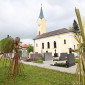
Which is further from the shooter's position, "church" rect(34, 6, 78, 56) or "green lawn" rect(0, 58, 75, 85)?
"church" rect(34, 6, 78, 56)

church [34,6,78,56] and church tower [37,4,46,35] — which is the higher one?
church tower [37,4,46,35]

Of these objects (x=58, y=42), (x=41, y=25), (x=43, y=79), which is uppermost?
(x=41, y=25)

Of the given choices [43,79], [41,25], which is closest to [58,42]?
[41,25]

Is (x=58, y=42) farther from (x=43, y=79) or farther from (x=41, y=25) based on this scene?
(x=43, y=79)

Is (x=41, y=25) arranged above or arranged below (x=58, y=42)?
above

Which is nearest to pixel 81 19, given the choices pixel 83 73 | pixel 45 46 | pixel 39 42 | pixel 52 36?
pixel 83 73

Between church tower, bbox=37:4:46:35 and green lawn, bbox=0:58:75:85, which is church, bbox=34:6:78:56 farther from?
green lawn, bbox=0:58:75:85

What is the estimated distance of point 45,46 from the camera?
109 ft

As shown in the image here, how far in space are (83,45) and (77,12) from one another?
1.19ft

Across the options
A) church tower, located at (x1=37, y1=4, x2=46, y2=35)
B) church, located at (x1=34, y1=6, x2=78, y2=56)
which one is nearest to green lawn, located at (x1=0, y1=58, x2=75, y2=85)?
church, located at (x1=34, y1=6, x2=78, y2=56)

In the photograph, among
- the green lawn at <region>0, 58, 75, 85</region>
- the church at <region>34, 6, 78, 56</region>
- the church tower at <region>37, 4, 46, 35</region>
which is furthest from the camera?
the church tower at <region>37, 4, 46, 35</region>

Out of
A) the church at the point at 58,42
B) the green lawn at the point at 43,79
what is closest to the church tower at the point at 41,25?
the church at the point at 58,42

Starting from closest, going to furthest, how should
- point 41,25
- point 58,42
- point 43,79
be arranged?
point 43,79, point 58,42, point 41,25

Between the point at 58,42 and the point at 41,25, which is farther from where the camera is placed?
the point at 41,25
